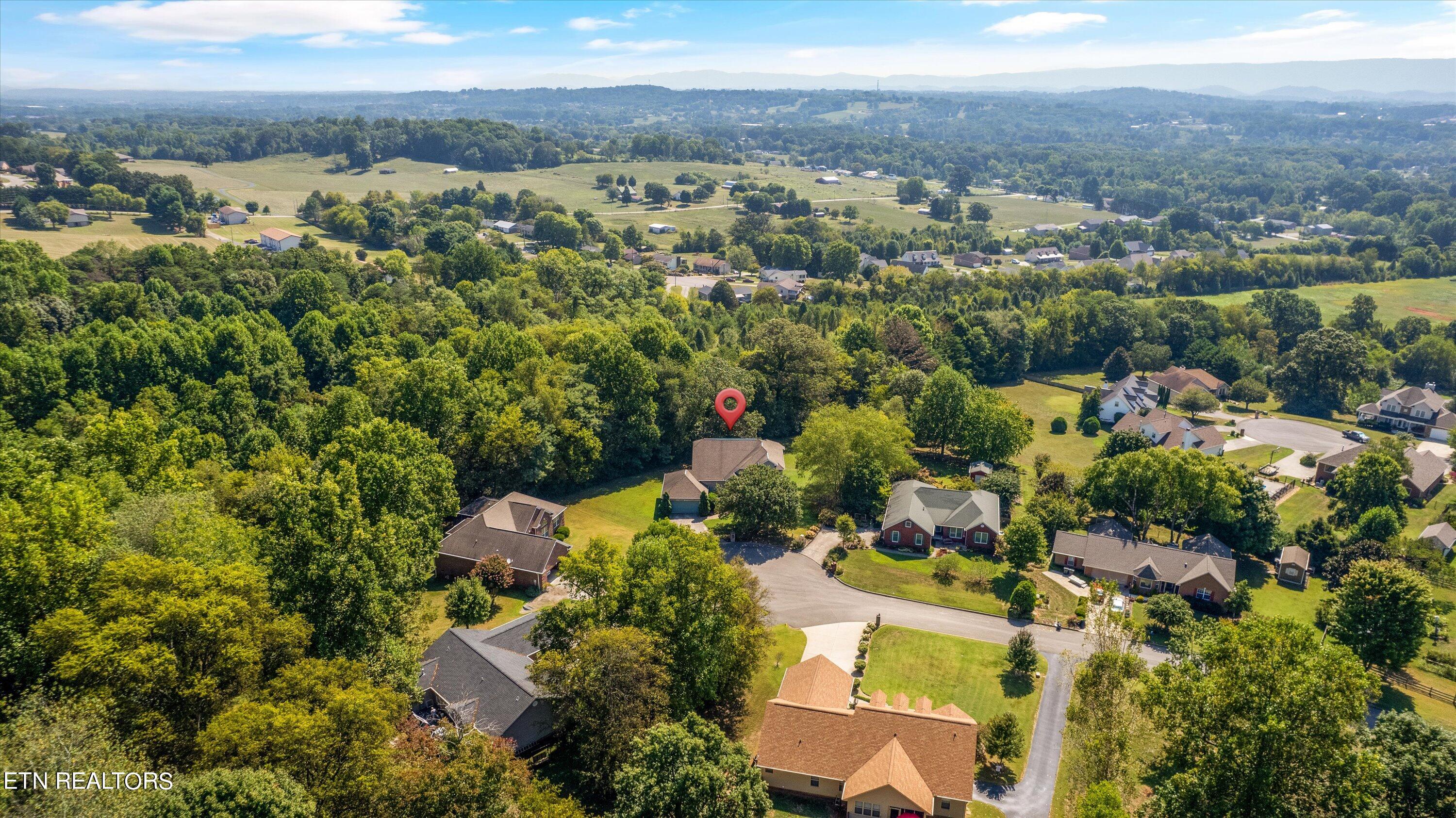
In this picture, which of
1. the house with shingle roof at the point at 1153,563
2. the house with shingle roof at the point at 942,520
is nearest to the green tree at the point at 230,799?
the house with shingle roof at the point at 942,520

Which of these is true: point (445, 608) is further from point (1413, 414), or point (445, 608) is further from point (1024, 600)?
point (1413, 414)

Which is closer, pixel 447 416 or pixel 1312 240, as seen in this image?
Answer: pixel 447 416

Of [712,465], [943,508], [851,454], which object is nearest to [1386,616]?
[943,508]

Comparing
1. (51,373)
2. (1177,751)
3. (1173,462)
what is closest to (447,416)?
(51,373)

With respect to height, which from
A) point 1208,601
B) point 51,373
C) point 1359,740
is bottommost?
point 1208,601

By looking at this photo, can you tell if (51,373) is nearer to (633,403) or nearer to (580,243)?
(633,403)
